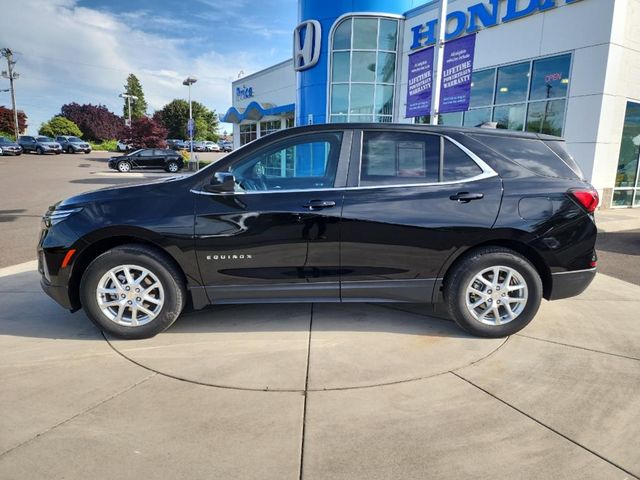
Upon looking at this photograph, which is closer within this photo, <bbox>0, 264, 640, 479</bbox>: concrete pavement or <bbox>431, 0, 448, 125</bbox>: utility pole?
<bbox>0, 264, 640, 479</bbox>: concrete pavement

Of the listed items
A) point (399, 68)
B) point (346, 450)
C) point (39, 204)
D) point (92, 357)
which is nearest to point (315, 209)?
point (346, 450)

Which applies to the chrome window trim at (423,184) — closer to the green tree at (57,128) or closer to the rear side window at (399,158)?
the rear side window at (399,158)

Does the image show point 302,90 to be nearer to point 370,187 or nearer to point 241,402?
point 370,187

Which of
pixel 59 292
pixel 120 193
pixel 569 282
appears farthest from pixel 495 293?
pixel 59 292

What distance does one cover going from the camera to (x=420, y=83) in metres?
9.52

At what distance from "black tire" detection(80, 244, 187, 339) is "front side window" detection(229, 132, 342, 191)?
0.91 meters

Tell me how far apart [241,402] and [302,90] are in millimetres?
17910

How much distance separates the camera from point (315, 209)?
3562mm

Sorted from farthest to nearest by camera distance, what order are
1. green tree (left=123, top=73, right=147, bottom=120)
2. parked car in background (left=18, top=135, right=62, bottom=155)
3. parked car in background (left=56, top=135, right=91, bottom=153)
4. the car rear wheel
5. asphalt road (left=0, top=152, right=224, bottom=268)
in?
green tree (left=123, top=73, right=147, bottom=120), parked car in background (left=56, top=135, right=91, bottom=153), parked car in background (left=18, top=135, right=62, bottom=155), the car rear wheel, asphalt road (left=0, top=152, right=224, bottom=268)

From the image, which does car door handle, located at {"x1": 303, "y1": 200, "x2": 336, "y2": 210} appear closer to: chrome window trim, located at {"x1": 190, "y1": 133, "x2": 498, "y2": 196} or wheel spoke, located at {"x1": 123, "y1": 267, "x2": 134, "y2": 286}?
chrome window trim, located at {"x1": 190, "y1": 133, "x2": 498, "y2": 196}

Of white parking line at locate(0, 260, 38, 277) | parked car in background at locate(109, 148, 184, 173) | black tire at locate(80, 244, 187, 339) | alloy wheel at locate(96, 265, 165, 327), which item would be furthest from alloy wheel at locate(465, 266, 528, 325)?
parked car in background at locate(109, 148, 184, 173)

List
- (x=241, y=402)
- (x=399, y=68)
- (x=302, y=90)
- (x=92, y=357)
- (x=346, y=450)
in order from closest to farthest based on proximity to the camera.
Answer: (x=346, y=450), (x=241, y=402), (x=92, y=357), (x=399, y=68), (x=302, y=90)

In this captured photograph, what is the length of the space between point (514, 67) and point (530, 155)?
34.9 feet

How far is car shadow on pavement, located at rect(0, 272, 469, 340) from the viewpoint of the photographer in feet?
12.9
